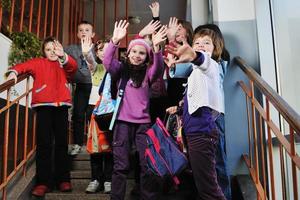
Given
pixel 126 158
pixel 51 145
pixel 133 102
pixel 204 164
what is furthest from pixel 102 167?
pixel 204 164

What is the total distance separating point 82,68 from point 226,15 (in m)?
1.53

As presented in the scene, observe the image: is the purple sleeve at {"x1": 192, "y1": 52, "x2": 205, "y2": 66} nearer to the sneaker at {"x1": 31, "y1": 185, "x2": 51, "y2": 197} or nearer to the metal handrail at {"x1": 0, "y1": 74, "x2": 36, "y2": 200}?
the metal handrail at {"x1": 0, "y1": 74, "x2": 36, "y2": 200}

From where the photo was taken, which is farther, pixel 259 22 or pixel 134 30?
pixel 134 30

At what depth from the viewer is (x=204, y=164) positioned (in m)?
2.04

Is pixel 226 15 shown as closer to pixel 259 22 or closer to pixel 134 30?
pixel 259 22

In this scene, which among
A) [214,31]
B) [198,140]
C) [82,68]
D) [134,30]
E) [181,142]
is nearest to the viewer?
[198,140]

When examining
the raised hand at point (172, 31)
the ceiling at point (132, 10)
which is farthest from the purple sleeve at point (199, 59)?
the ceiling at point (132, 10)

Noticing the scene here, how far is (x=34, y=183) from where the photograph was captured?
2898 millimetres

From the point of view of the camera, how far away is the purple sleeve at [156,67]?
93.6 inches

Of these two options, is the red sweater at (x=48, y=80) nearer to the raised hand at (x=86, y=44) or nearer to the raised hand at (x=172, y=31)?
the raised hand at (x=86, y=44)

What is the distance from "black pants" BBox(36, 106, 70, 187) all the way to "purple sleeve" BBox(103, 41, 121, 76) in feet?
2.32

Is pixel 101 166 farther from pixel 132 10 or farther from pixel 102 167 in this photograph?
pixel 132 10

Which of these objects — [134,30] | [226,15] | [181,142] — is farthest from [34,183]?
[134,30]

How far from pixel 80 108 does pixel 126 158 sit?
134cm
